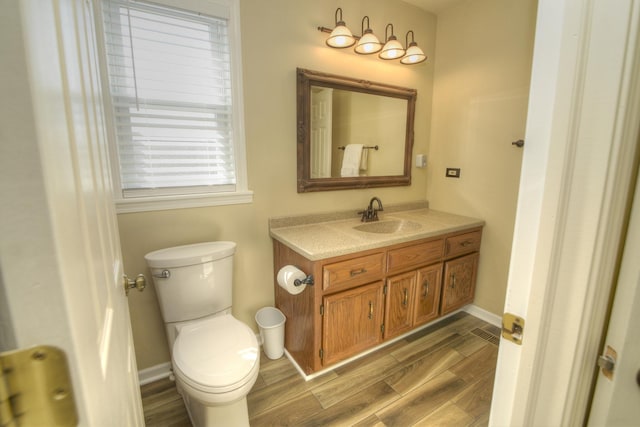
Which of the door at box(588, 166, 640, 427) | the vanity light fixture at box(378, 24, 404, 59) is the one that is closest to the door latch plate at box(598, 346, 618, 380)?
the door at box(588, 166, 640, 427)

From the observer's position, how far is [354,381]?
178cm

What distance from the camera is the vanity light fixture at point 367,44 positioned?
6.55 ft

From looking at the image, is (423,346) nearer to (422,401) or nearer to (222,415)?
(422,401)

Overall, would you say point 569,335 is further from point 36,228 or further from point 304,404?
point 304,404

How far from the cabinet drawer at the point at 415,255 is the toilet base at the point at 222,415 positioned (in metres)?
1.12

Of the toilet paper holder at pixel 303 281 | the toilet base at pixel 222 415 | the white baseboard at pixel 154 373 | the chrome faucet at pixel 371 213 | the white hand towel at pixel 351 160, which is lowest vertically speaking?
the white baseboard at pixel 154 373

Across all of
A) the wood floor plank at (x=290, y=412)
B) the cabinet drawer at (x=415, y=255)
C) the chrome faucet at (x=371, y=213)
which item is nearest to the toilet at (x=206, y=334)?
the wood floor plank at (x=290, y=412)

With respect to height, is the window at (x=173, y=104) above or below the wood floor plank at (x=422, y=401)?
above

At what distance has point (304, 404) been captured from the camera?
1.62 metres

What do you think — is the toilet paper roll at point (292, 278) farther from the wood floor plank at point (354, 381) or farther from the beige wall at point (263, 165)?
the wood floor plank at point (354, 381)

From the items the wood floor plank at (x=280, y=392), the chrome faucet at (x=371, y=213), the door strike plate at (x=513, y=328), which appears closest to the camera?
the door strike plate at (x=513, y=328)

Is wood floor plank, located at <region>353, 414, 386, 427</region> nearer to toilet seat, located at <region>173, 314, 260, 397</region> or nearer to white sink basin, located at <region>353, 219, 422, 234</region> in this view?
toilet seat, located at <region>173, 314, 260, 397</region>

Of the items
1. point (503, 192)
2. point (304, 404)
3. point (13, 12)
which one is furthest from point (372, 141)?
point (13, 12)

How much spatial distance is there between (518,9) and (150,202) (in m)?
2.73
